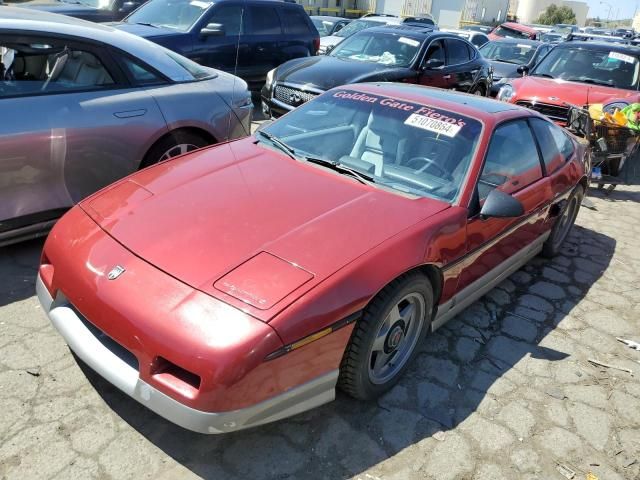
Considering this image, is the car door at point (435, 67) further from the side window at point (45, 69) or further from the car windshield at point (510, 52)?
the side window at point (45, 69)

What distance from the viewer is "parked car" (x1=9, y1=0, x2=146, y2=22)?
8.82m

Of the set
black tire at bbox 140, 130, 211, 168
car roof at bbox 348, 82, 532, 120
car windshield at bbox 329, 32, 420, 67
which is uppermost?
car roof at bbox 348, 82, 532, 120

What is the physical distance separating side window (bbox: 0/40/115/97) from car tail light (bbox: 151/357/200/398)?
2.39 metres

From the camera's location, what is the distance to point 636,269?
4633mm

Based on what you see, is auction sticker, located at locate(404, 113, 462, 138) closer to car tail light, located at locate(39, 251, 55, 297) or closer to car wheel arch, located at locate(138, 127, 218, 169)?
car wheel arch, located at locate(138, 127, 218, 169)

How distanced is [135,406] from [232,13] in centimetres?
713

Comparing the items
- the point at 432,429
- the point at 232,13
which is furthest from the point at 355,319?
the point at 232,13

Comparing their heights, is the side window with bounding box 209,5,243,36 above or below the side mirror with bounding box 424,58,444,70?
above

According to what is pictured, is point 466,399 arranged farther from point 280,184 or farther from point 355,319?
point 280,184

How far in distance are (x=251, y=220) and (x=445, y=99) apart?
5.82 feet

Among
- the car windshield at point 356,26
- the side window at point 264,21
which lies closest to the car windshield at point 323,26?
the car windshield at point 356,26

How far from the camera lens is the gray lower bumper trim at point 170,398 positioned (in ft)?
6.45

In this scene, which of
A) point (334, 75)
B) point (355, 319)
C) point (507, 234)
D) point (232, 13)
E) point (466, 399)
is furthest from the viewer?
point (232, 13)

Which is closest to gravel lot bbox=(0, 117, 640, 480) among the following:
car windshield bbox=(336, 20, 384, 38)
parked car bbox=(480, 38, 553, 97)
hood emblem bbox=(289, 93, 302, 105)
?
hood emblem bbox=(289, 93, 302, 105)
